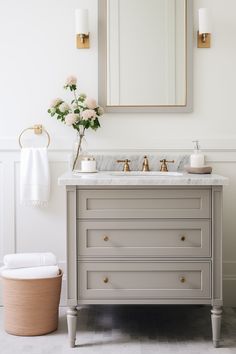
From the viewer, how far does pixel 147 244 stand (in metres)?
2.74

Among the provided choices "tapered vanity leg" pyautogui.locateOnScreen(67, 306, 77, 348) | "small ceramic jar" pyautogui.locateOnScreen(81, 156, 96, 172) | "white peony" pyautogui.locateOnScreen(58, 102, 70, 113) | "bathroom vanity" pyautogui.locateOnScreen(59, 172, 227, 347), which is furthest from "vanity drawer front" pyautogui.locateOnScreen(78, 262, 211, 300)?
"white peony" pyautogui.locateOnScreen(58, 102, 70, 113)

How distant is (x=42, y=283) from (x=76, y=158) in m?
0.77

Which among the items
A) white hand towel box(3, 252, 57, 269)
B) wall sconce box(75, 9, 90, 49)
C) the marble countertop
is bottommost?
white hand towel box(3, 252, 57, 269)

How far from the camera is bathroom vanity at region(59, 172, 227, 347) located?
273 centimetres

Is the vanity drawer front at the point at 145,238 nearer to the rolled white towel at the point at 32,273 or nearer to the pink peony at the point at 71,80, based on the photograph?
the rolled white towel at the point at 32,273

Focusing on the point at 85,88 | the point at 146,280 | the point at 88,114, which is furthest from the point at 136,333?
the point at 85,88

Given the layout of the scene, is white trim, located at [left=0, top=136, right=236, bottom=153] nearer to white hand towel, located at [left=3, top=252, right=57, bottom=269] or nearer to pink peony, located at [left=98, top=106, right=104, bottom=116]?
pink peony, located at [left=98, top=106, right=104, bottom=116]

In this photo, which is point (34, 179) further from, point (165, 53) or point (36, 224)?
point (165, 53)

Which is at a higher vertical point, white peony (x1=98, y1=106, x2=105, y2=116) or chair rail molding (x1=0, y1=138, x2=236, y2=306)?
white peony (x1=98, y1=106, x2=105, y2=116)

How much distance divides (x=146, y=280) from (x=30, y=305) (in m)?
0.61

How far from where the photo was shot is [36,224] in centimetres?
342

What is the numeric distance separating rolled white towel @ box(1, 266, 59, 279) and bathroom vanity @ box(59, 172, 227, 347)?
0.21 meters

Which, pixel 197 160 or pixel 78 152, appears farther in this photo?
pixel 78 152

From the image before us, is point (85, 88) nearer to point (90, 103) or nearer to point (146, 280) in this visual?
point (90, 103)
